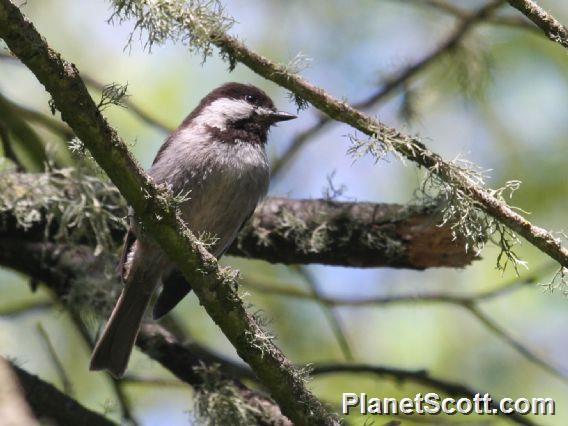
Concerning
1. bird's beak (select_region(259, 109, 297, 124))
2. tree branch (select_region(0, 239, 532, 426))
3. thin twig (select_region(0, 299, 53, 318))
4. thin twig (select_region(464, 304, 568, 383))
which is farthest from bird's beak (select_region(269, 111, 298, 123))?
thin twig (select_region(0, 299, 53, 318))

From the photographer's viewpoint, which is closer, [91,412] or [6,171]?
[91,412]

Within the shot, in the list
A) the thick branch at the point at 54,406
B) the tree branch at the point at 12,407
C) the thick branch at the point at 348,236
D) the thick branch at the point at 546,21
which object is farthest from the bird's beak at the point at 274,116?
the tree branch at the point at 12,407

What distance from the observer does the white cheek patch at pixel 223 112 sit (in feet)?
13.8

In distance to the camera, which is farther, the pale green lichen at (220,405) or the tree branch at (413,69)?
the tree branch at (413,69)

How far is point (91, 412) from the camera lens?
3.70 meters

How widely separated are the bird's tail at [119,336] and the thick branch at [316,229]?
430mm

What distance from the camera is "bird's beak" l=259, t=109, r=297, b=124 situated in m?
4.41

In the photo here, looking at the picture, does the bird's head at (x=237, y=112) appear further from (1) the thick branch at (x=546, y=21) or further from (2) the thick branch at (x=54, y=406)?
(1) the thick branch at (x=546, y=21)

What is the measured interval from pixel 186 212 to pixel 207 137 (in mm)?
367

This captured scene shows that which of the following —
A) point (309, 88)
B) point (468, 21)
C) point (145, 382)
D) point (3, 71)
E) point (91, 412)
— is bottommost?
point (91, 412)

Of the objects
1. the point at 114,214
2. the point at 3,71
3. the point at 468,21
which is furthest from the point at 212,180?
the point at 3,71

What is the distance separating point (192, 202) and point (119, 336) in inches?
27.2

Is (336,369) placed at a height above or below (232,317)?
above

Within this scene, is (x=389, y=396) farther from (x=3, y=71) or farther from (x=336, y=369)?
(x=3, y=71)
